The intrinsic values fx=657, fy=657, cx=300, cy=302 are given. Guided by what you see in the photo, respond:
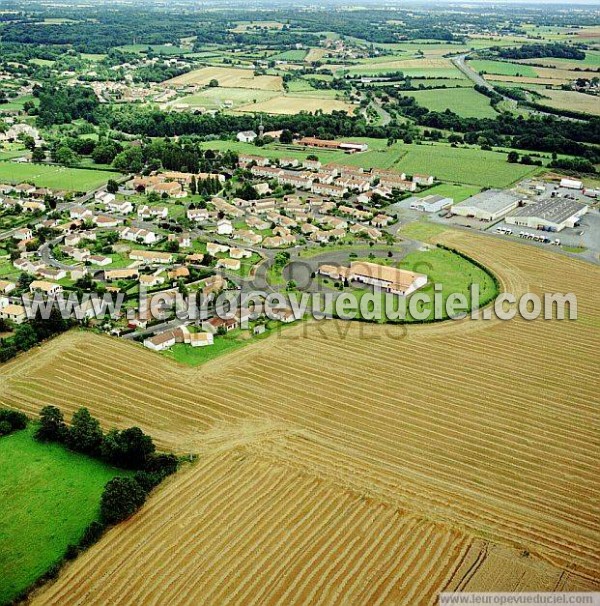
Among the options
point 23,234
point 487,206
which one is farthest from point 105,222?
point 487,206

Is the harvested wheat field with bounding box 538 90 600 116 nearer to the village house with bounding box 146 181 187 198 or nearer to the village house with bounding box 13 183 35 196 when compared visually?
the village house with bounding box 146 181 187 198

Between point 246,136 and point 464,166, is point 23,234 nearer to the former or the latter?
point 246,136

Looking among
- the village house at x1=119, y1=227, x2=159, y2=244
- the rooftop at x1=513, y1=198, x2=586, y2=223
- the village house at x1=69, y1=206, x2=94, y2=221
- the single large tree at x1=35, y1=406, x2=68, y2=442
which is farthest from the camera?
the rooftop at x1=513, y1=198, x2=586, y2=223

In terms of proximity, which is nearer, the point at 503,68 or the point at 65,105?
the point at 65,105

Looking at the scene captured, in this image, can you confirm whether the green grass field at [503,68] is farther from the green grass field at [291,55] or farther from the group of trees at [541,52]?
the green grass field at [291,55]

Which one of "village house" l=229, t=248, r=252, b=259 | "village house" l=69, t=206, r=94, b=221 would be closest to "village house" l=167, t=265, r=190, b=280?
"village house" l=229, t=248, r=252, b=259

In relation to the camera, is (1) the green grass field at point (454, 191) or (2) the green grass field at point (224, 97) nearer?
(1) the green grass field at point (454, 191)

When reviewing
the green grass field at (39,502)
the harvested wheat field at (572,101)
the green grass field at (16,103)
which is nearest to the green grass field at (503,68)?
the harvested wheat field at (572,101)
